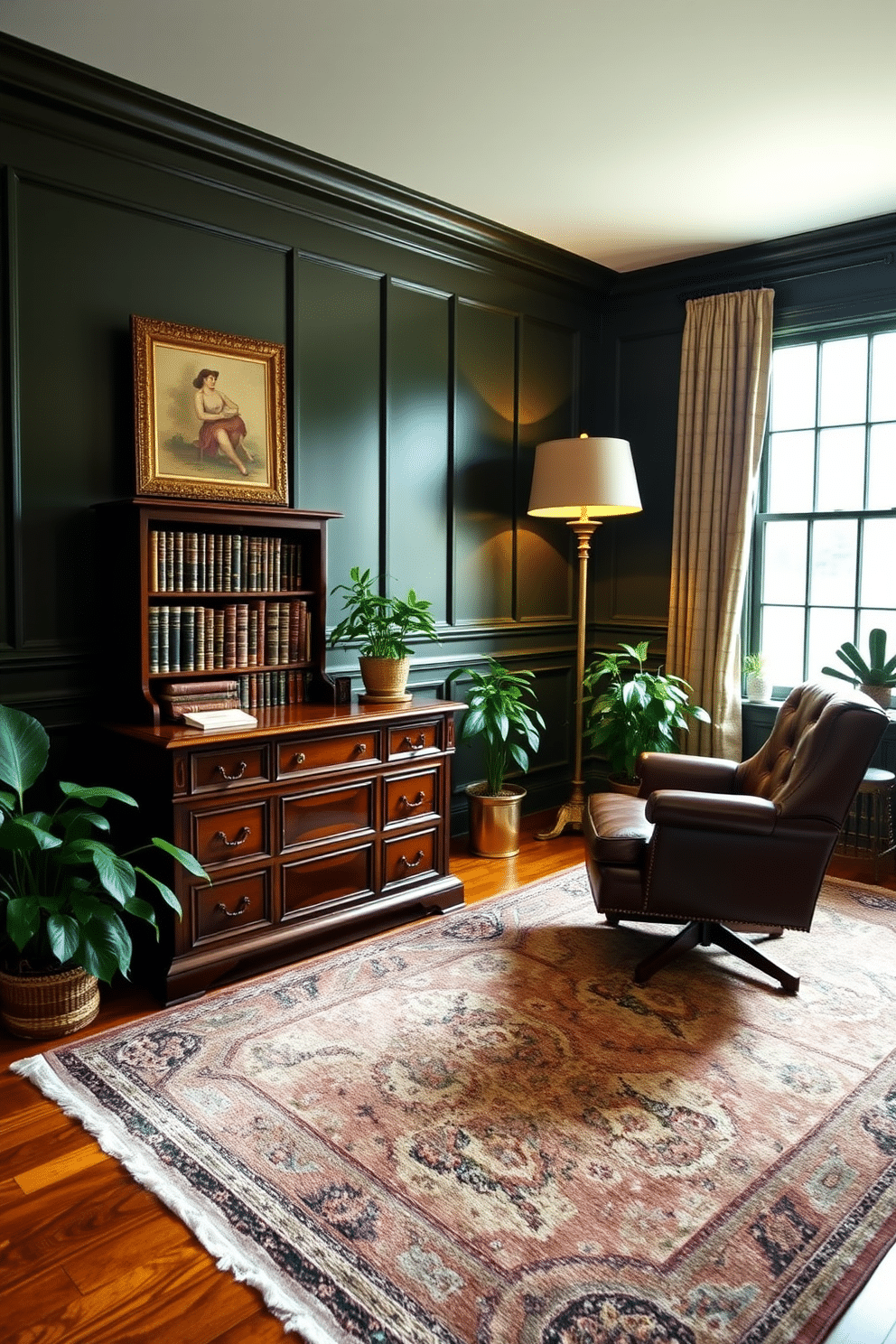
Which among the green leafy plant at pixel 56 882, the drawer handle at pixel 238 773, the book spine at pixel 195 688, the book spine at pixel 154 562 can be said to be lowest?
the green leafy plant at pixel 56 882

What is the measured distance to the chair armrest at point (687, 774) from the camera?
11.3 feet

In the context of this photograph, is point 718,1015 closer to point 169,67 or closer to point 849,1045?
point 849,1045

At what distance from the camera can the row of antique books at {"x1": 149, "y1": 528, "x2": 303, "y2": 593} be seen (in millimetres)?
3125

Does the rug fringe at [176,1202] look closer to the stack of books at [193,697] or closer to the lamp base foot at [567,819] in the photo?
the stack of books at [193,697]

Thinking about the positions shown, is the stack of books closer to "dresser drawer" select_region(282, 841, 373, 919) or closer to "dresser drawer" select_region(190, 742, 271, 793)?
"dresser drawer" select_region(190, 742, 271, 793)

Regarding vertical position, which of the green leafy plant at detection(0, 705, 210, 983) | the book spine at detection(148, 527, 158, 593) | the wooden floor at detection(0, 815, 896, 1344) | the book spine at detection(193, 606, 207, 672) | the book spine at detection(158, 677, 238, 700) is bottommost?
the wooden floor at detection(0, 815, 896, 1344)

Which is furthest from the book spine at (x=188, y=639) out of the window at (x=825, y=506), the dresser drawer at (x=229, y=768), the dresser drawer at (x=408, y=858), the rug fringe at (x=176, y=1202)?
the window at (x=825, y=506)

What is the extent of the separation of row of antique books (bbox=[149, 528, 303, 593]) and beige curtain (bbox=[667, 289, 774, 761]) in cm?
218

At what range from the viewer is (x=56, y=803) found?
309 centimetres

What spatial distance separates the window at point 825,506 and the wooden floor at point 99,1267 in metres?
3.24

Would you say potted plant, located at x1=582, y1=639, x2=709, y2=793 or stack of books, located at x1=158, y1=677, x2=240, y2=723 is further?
potted plant, located at x1=582, y1=639, x2=709, y2=793

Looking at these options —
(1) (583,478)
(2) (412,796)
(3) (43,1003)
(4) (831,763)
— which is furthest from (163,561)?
(4) (831,763)

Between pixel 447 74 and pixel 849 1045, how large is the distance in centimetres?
310

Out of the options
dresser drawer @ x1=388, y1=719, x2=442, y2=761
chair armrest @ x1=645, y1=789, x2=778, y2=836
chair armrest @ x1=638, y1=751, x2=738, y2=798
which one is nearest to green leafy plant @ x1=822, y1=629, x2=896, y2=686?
chair armrest @ x1=638, y1=751, x2=738, y2=798
